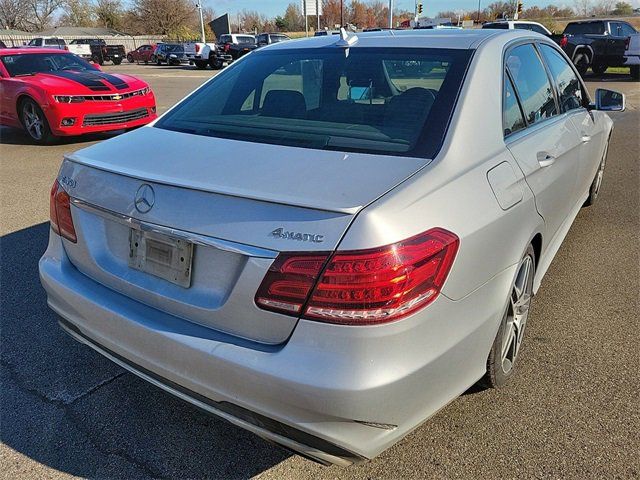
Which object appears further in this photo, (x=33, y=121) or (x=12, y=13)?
(x=12, y=13)

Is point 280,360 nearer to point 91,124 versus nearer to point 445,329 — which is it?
point 445,329

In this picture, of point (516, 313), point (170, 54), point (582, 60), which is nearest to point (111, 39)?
point (170, 54)

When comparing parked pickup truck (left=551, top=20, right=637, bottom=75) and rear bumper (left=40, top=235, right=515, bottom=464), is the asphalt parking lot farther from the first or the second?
parked pickup truck (left=551, top=20, right=637, bottom=75)

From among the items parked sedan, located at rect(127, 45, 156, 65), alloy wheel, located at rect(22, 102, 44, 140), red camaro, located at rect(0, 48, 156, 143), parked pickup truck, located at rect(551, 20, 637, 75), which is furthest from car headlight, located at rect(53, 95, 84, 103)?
parked sedan, located at rect(127, 45, 156, 65)

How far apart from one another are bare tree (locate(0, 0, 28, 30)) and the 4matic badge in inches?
3807

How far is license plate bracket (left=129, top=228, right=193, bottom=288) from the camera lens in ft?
6.07

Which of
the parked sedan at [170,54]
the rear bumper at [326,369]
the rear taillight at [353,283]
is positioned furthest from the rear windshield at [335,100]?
the parked sedan at [170,54]

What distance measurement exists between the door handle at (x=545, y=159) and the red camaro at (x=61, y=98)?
7.59 meters

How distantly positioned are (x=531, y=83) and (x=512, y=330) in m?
1.40

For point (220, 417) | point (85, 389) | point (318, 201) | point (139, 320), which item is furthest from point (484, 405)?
point (85, 389)

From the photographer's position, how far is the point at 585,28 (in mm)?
18812

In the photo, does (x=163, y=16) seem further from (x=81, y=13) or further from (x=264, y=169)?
(x=264, y=169)

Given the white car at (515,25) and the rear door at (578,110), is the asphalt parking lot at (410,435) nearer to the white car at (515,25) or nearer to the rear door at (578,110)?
the rear door at (578,110)

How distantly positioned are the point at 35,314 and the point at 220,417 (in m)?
2.06
